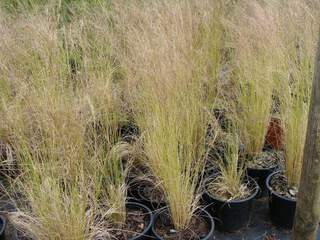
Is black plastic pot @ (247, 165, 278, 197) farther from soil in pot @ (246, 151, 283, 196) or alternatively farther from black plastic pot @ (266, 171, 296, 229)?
black plastic pot @ (266, 171, 296, 229)

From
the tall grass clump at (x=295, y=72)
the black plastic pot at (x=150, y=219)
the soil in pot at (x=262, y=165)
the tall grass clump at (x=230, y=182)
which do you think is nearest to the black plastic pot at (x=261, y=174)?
the soil in pot at (x=262, y=165)

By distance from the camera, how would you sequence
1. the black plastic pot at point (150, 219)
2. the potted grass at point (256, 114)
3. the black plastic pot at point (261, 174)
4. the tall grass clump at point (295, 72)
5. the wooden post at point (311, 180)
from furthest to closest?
the potted grass at point (256, 114) < the black plastic pot at point (261, 174) < the tall grass clump at point (295, 72) < the black plastic pot at point (150, 219) < the wooden post at point (311, 180)

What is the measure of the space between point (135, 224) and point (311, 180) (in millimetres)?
947

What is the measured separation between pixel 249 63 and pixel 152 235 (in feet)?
4.52

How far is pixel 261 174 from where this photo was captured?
2.80m

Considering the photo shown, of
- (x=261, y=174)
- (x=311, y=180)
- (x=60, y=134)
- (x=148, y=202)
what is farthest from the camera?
(x=261, y=174)

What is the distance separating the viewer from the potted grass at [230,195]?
8.03 ft

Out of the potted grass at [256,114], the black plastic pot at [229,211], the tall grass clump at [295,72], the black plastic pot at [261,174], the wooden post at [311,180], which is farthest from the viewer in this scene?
the potted grass at [256,114]

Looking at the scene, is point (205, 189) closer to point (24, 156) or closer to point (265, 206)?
point (265, 206)

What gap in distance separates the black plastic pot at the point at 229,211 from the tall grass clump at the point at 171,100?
114 mm

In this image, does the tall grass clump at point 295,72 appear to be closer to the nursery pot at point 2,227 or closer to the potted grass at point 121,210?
the potted grass at point 121,210

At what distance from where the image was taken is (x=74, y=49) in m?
3.19

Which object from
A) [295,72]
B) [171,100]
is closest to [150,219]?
[171,100]

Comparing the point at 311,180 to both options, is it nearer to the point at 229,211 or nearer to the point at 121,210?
the point at 229,211
